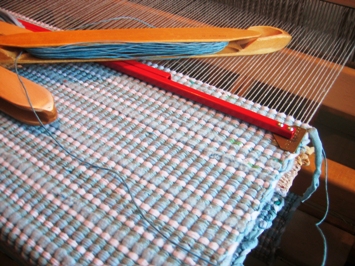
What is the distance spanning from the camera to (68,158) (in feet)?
1.70

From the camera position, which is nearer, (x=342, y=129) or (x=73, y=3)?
(x=73, y=3)

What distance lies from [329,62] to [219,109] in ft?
1.03

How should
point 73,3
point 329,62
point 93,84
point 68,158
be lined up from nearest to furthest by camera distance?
point 68,158 < point 93,84 < point 329,62 < point 73,3

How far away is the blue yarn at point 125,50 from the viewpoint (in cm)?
63

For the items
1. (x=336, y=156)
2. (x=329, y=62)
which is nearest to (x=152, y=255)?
(x=329, y=62)

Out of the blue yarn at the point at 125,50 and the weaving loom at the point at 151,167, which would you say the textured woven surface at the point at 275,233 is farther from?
the blue yarn at the point at 125,50

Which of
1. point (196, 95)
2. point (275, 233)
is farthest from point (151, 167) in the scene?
point (275, 233)

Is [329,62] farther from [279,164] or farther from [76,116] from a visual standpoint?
[76,116]

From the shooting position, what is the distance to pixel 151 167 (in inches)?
20.0

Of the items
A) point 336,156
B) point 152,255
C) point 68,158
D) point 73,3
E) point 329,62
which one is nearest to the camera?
point 152,255

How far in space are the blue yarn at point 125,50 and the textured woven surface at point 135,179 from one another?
57 millimetres

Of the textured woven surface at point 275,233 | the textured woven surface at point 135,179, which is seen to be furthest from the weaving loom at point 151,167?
the textured woven surface at point 275,233

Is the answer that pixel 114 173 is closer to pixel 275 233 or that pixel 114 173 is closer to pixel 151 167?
pixel 151 167

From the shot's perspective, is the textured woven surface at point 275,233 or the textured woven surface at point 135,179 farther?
the textured woven surface at point 275,233
